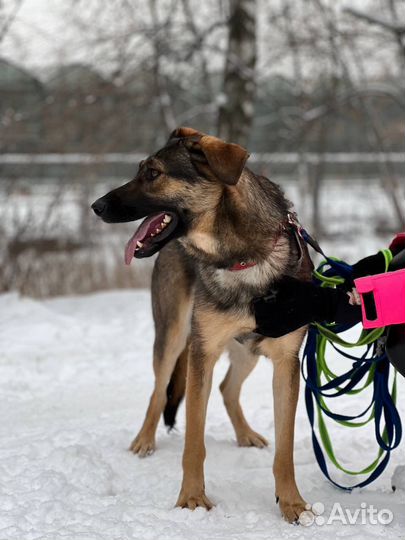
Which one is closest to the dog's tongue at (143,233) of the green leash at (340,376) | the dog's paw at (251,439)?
the green leash at (340,376)

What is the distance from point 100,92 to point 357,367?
9.50 m

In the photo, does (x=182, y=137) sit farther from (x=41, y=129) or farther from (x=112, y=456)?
(x=41, y=129)

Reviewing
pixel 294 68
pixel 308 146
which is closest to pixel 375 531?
pixel 294 68

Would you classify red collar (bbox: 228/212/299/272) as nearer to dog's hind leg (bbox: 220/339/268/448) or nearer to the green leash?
the green leash

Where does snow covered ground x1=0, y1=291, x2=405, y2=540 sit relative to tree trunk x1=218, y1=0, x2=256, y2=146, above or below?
below

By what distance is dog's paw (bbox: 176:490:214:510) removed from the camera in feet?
11.4

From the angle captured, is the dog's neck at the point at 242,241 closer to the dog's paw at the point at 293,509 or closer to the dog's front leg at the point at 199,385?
the dog's front leg at the point at 199,385

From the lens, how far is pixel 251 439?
4645 mm

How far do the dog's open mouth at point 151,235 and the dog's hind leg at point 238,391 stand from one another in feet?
4.35

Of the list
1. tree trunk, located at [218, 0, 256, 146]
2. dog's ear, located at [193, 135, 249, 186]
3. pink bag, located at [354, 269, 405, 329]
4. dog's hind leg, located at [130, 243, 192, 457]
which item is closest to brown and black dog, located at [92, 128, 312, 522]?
dog's ear, located at [193, 135, 249, 186]

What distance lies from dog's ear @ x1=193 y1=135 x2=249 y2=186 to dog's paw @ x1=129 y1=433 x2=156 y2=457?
2024 millimetres

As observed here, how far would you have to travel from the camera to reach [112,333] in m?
8.53

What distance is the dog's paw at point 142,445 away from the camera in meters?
4.48

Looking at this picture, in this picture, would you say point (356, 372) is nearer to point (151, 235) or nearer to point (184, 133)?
point (151, 235)
